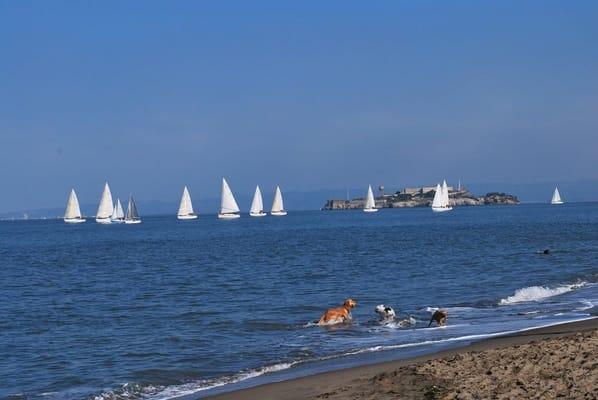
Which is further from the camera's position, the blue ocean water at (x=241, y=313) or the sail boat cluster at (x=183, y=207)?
the sail boat cluster at (x=183, y=207)

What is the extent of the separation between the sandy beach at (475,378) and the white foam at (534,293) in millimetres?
10292

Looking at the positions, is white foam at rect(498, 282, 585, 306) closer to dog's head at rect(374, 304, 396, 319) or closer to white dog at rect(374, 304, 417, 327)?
white dog at rect(374, 304, 417, 327)

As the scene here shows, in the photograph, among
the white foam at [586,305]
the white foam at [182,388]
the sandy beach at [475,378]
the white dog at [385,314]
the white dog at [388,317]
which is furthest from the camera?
the white foam at [586,305]

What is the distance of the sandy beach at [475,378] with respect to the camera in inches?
394

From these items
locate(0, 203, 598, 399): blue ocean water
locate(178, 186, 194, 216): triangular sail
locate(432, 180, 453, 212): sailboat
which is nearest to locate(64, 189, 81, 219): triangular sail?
locate(178, 186, 194, 216): triangular sail

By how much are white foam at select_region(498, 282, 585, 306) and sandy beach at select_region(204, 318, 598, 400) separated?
1029cm

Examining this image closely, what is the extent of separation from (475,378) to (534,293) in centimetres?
1508

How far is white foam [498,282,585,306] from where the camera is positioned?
24.0 metres

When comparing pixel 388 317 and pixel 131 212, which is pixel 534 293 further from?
pixel 131 212

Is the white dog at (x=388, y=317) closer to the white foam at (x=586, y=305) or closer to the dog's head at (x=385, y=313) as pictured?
the dog's head at (x=385, y=313)

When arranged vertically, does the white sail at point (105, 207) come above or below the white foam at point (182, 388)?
above

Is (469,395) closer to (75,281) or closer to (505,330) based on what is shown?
(505,330)

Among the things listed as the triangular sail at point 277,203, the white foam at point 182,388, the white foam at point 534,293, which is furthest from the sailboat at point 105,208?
the white foam at point 182,388

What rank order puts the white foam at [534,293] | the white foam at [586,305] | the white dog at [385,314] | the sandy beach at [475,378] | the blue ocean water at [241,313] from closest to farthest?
the sandy beach at [475,378] → the blue ocean water at [241,313] → the white dog at [385,314] → the white foam at [586,305] → the white foam at [534,293]
